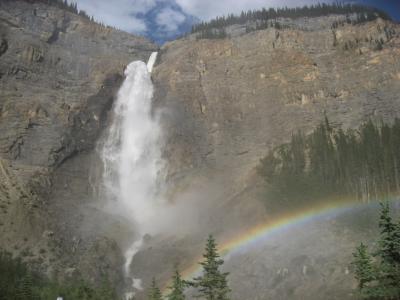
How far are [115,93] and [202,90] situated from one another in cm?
2102

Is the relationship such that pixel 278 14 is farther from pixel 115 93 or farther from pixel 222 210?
pixel 222 210

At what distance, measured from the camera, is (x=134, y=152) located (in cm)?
11438

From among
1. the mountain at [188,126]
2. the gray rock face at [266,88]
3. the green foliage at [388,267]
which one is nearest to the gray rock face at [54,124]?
the mountain at [188,126]

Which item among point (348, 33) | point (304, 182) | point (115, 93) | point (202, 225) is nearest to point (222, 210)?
point (202, 225)

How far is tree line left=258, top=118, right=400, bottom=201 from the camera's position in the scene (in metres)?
78.8

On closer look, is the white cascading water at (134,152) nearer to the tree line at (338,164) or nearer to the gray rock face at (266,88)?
the gray rock face at (266,88)

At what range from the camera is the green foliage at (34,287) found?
46.6 metres

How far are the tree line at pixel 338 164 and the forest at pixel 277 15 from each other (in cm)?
4514

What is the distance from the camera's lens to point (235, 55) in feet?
406

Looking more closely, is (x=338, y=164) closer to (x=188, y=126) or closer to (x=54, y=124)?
(x=188, y=126)

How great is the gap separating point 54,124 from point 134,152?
1926cm

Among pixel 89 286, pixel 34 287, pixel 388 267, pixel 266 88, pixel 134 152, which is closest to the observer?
pixel 388 267

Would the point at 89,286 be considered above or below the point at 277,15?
below

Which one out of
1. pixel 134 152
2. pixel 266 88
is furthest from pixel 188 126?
pixel 266 88
